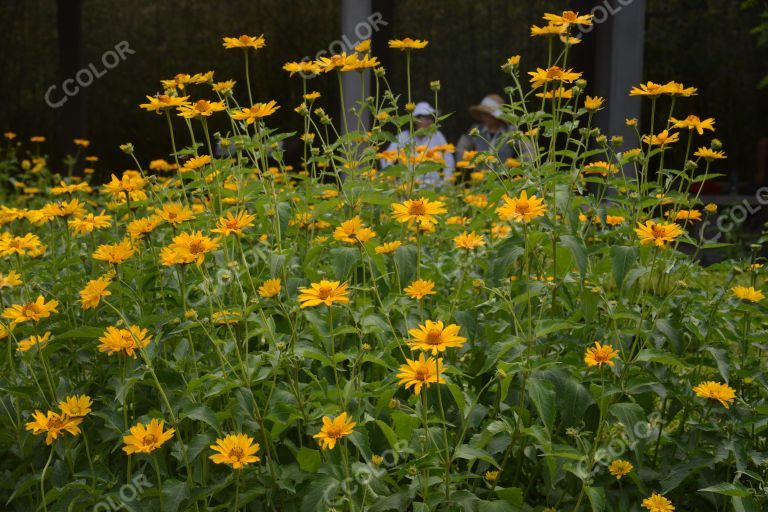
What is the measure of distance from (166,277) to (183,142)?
506cm

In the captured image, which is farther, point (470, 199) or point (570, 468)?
point (470, 199)

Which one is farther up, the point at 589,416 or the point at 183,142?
the point at 589,416

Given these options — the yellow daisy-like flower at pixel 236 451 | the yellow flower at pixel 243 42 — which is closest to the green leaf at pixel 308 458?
the yellow daisy-like flower at pixel 236 451

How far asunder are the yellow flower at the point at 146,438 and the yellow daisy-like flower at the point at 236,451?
91mm

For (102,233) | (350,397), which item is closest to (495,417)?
(350,397)

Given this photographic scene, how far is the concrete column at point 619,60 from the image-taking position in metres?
5.71

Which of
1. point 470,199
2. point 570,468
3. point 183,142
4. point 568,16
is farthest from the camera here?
point 183,142

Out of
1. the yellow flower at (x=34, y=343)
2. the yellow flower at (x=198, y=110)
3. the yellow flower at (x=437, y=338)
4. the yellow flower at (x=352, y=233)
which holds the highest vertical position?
the yellow flower at (x=198, y=110)

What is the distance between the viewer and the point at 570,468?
5.01ft

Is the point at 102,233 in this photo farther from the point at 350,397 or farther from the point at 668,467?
the point at 668,467

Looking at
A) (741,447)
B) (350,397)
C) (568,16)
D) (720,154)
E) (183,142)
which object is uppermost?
(568,16)

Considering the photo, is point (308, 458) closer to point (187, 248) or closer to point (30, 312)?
point (187, 248)

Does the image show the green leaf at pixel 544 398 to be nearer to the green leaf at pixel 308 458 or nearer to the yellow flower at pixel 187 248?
the green leaf at pixel 308 458

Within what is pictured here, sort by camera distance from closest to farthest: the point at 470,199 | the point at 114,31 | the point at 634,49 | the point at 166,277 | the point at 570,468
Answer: the point at 570,468 → the point at 166,277 → the point at 470,199 → the point at 634,49 → the point at 114,31
